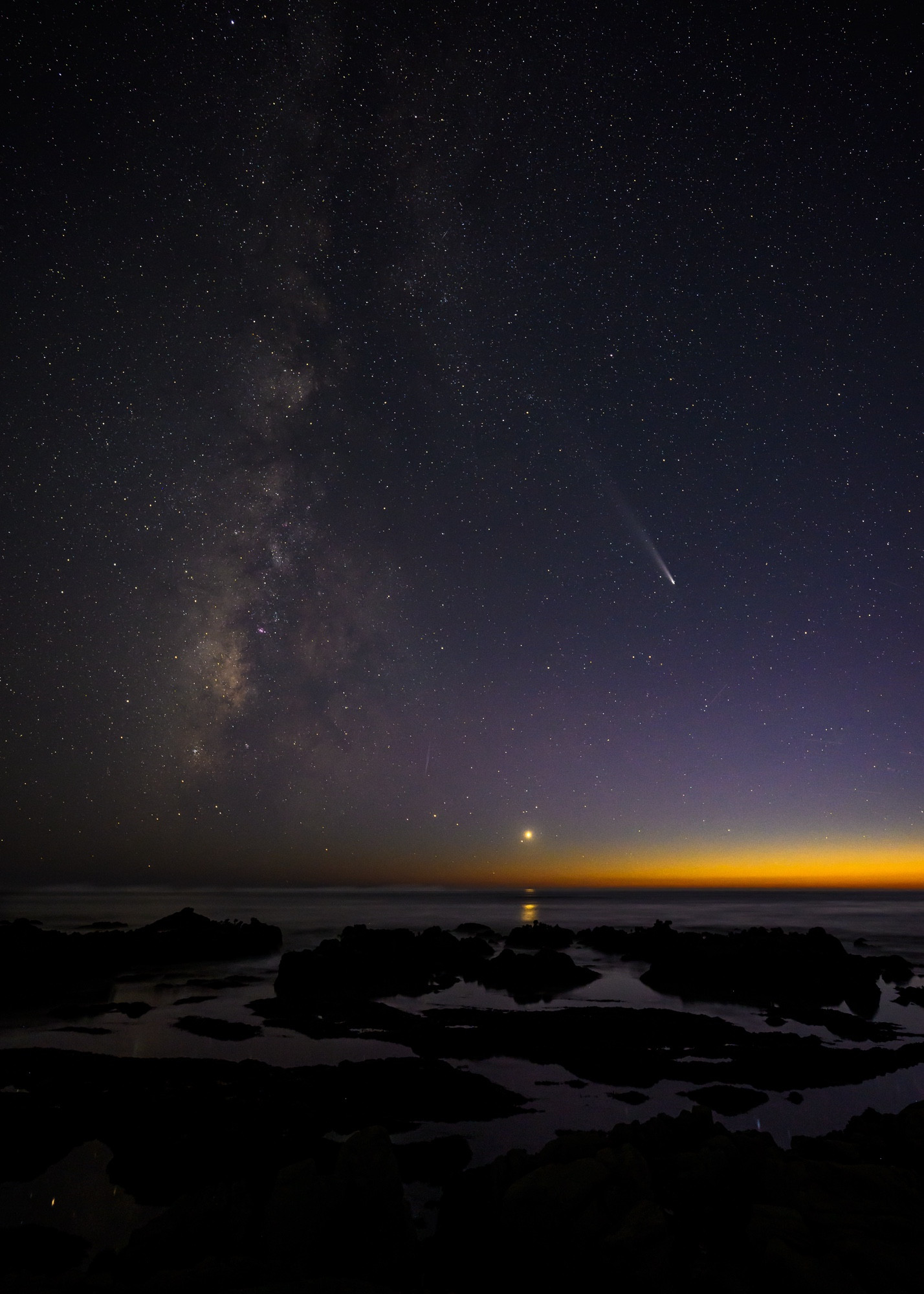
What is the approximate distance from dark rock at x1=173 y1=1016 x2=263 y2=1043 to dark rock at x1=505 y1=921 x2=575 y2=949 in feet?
84.6

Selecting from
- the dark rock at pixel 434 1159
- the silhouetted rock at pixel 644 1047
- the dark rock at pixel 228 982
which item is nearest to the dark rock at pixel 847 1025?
the silhouetted rock at pixel 644 1047

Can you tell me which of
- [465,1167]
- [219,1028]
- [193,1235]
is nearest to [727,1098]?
[465,1167]

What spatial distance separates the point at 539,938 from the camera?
43.3m

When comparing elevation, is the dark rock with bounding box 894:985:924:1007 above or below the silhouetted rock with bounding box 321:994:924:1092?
below

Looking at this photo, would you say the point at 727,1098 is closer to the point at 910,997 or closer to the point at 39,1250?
the point at 39,1250

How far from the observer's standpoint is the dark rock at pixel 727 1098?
1259 cm

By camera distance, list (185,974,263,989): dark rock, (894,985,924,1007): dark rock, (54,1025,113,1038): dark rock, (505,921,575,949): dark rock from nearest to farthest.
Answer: (54,1025,113,1038): dark rock
(894,985,924,1007): dark rock
(185,974,263,989): dark rock
(505,921,575,949): dark rock

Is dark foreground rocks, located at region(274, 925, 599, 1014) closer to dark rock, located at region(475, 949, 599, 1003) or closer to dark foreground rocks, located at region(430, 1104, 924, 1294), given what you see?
dark rock, located at region(475, 949, 599, 1003)

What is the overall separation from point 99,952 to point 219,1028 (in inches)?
669

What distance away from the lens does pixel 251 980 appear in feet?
90.2

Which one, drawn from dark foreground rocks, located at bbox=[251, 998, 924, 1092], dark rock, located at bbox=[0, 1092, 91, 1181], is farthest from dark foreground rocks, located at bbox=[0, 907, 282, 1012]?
dark rock, located at bbox=[0, 1092, 91, 1181]

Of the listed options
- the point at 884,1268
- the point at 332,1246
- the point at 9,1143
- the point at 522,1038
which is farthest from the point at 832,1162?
the point at 9,1143

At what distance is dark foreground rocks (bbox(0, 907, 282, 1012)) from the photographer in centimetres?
2480

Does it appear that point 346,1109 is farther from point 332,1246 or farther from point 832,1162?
point 832,1162
